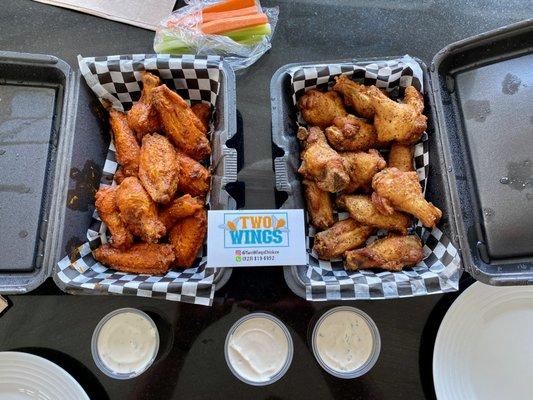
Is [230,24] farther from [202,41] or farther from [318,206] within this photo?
[318,206]

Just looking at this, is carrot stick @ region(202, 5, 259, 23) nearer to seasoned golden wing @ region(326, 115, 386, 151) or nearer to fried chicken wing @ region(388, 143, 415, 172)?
seasoned golden wing @ region(326, 115, 386, 151)

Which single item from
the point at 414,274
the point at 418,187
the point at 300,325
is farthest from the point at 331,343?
the point at 418,187

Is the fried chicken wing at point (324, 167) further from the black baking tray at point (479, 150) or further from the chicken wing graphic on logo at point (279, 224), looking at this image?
the chicken wing graphic on logo at point (279, 224)

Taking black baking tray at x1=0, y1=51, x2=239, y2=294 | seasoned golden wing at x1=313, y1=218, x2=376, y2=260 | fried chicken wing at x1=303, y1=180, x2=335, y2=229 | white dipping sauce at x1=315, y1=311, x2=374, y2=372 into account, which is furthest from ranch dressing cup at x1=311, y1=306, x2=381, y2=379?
black baking tray at x1=0, y1=51, x2=239, y2=294

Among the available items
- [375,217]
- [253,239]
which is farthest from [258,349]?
[375,217]

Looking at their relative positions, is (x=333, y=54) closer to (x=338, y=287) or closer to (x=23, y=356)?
(x=338, y=287)

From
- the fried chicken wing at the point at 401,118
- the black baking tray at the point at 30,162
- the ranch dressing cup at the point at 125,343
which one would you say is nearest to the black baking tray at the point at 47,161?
the black baking tray at the point at 30,162
